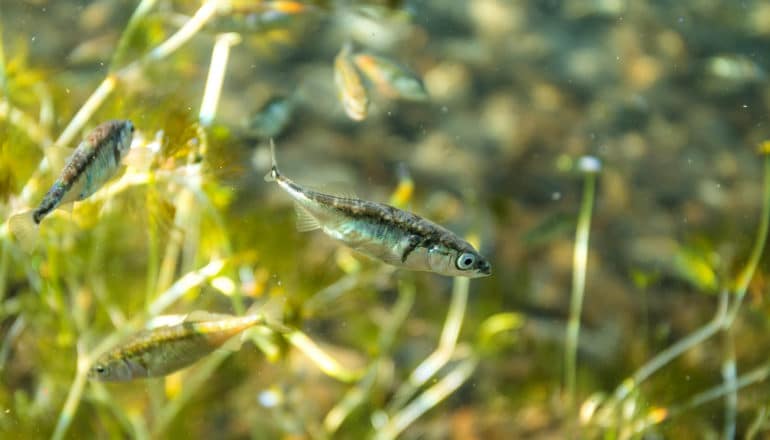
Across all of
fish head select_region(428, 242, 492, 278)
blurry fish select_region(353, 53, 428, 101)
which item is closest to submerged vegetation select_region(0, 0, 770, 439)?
blurry fish select_region(353, 53, 428, 101)

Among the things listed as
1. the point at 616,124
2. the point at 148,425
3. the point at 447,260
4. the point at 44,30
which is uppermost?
the point at 447,260

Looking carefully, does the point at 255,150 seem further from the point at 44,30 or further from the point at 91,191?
the point at 44,30

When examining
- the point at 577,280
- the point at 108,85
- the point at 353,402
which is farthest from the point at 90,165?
the point at 577,280

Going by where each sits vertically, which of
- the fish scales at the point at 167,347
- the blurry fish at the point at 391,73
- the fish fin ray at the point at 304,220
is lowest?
the fish scales at the point at 167,347

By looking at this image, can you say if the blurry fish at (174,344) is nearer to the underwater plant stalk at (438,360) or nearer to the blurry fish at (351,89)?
the blurry fish at (351,89)

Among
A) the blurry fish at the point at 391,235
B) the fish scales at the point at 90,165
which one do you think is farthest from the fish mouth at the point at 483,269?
the fish scales at the point at 90,165

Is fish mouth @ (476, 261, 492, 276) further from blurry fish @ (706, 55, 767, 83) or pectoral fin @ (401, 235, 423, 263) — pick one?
blurry fish @ (706, 55, 767, 83)

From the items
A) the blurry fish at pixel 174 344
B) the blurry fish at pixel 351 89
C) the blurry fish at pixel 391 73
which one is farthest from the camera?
the blurry fish at pixel 391 73

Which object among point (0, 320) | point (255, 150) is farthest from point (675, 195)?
point (0, 320)
